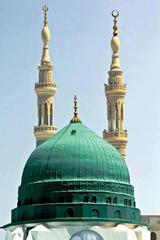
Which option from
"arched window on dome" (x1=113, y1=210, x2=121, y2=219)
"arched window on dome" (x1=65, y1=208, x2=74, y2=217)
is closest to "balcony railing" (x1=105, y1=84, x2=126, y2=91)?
"arched window on dome" (x1=113, y1=210, x2=121, y2=219)

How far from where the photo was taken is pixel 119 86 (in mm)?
50406

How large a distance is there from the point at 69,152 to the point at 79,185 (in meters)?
1.66

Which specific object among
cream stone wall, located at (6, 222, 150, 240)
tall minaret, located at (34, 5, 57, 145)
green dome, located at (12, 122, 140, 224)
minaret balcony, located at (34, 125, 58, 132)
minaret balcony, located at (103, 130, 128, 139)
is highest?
tall minaret, located at (34, 5, 57, 145)

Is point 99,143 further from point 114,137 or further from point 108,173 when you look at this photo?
point 114,137

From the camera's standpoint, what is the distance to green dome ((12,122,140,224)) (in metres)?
36.4

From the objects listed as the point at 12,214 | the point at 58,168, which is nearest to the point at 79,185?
the point at 58,168

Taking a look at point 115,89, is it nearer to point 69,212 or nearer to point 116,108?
point 116,108

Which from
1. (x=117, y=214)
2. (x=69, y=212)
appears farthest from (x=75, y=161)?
(x=117, y=214)

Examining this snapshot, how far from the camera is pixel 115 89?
5034 centimetres

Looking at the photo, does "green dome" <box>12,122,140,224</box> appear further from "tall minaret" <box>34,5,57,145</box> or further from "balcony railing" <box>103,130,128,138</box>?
"tall minaret" <box>34,5,57,145</box>

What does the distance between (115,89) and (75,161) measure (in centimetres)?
1357

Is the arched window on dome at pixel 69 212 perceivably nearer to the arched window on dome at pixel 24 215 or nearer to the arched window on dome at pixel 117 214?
the arched window on dome at pixel 117 214

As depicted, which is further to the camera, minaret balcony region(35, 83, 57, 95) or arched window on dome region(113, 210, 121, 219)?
minaret balcony region(35, 83, 57, 95)

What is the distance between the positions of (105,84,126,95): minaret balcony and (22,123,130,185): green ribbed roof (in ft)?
37.7
